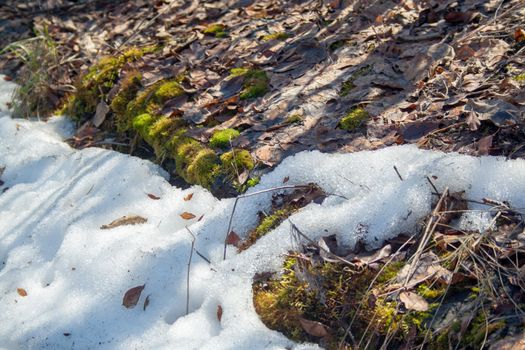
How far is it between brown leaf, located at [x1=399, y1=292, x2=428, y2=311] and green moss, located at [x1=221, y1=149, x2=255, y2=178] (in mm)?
1272

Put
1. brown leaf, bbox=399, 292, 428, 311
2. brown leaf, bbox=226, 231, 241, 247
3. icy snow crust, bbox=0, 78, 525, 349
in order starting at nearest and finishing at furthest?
brown leaf, bbox=399, 292, 428, 311 → icy snow crust, bbox=0, 78, 525, 349 → brown leaf, bbox=226, 231, 241, 247

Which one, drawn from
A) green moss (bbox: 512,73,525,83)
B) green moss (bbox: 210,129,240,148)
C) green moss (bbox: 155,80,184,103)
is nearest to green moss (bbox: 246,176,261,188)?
green moss (bbox: 210,129,240,148)

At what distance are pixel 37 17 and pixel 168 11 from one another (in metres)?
1.58

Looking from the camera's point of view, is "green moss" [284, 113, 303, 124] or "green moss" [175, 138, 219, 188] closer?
"green moss" [175, 138, 219, 188]

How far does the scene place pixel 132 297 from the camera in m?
2.79

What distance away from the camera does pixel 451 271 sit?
2.28 m

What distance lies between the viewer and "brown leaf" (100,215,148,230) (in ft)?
10.8

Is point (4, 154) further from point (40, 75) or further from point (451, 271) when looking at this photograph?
point (451, 271)

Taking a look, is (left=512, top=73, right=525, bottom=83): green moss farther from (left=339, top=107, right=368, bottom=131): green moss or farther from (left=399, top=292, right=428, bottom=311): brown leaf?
(left=399, top=292, right=428, bottom=311): brown leaf

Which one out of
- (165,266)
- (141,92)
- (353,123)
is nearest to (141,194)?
(165,266)

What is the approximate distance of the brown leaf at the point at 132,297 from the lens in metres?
2.77

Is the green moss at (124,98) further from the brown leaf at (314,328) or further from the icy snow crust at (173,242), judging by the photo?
the brown leaf at (314,328)

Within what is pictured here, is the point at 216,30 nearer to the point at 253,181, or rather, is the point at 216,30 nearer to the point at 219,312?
the point at 253,181

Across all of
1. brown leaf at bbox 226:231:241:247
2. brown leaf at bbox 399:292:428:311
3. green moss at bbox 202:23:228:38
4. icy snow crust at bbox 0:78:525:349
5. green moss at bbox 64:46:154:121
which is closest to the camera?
brown leaf at bbox 399:292:428:311
